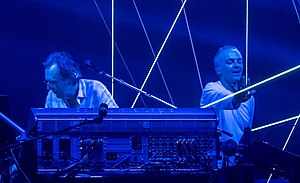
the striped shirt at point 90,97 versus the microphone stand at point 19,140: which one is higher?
the striped shirt at point 90,97

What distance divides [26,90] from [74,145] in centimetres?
215

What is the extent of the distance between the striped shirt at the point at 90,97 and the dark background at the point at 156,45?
15.0 inches

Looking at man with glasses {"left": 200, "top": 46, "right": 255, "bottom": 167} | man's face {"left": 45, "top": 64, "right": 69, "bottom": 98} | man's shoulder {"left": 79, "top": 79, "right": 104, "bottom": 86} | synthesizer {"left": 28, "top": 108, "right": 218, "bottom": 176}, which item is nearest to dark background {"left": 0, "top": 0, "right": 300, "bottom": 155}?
man with glasses {"left": 200, "top": 46, "right": 255, "bottom": 167}

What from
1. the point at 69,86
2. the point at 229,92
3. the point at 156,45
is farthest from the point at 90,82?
the point at 229,92

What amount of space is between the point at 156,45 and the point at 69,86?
4.08 feet

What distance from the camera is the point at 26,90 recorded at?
5996 millimetres

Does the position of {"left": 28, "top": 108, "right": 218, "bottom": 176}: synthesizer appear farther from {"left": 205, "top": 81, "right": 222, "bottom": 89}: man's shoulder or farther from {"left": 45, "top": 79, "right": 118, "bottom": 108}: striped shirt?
{"left": 205, "top": 81, "right": 222, "bottom": 89}: man's shoulder

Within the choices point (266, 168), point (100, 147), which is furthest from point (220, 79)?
point (100, 147)

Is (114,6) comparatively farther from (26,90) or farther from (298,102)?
(298,102)

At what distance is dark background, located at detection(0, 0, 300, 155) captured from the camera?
6.03 metres

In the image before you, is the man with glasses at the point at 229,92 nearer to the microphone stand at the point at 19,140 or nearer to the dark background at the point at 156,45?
the dark background at the point at 156,45

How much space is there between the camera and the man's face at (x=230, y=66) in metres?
6.09

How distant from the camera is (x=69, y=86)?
5422 millimetres

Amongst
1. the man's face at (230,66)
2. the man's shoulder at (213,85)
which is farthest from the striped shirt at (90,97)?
the man's face at (230,66)
